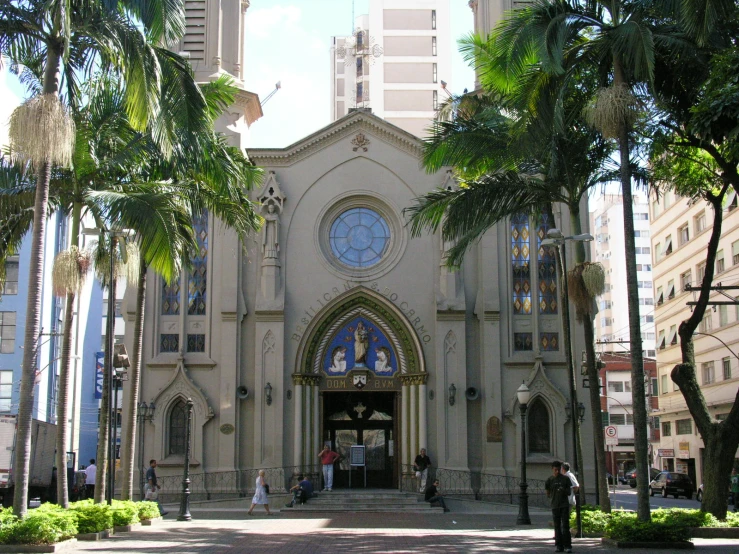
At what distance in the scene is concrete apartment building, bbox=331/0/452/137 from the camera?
237 feet

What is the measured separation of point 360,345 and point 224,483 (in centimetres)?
654

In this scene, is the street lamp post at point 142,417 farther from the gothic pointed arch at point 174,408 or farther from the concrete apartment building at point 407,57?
the concrete apartment building at point 407,57

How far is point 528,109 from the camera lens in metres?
21.7

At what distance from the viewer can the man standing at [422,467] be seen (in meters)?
31.0

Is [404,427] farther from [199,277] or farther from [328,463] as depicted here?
[199,277]

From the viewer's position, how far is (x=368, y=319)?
34031mm

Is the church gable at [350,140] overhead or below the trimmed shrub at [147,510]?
overhead

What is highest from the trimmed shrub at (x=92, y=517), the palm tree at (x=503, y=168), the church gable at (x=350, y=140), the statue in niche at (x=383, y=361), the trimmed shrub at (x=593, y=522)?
the church gable at (x=350, y=140)

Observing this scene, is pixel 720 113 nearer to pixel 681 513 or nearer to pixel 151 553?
pixel 681 513

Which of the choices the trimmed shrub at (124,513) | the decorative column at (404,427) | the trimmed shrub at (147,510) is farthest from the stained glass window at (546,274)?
the trimmed shrub at (124,513)

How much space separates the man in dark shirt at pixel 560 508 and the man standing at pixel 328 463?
43.5 feet

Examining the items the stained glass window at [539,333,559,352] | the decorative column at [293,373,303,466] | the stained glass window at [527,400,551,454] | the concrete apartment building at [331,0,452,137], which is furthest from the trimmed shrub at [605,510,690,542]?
the concrete apartment building at [331,0,452,137]

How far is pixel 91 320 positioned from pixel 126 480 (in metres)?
45.4

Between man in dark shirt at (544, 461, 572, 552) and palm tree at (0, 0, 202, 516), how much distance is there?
9788 mm
